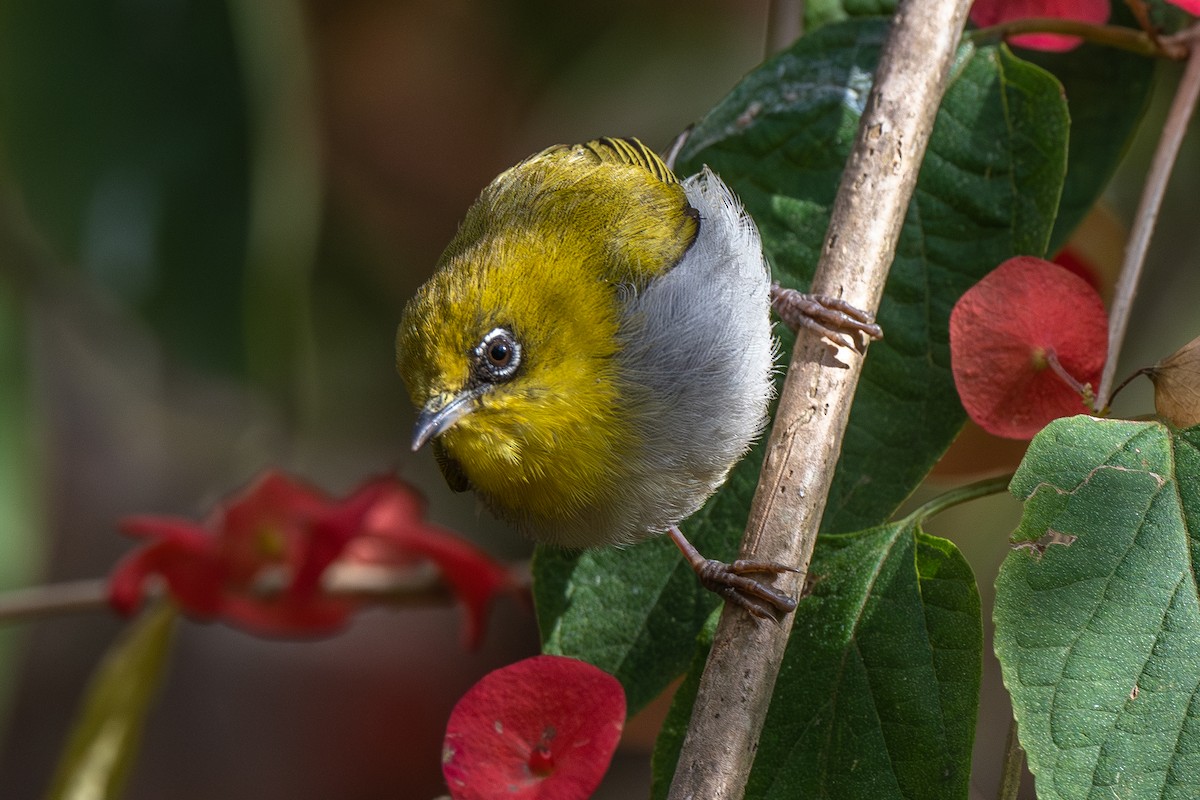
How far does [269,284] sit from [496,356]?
39.7 inches

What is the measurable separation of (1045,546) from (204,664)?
4.30m

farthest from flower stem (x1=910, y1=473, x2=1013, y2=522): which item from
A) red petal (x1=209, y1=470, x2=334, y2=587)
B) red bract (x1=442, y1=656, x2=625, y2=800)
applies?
red petal (x1=209, y1=470, x2=334, y2=587)

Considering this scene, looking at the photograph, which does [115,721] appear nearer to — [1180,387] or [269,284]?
[269,284]

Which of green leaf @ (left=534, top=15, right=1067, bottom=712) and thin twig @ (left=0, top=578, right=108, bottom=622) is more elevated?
green leaf @ (left=534, top=15, right=1067, bottom=712)

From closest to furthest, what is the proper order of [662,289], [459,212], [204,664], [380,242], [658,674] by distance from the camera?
[658,674] < [662,289] < [380,242] < [459,212] < [204,664]

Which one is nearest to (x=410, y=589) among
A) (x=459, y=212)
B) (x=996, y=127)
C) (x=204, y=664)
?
(x=996, y=127)

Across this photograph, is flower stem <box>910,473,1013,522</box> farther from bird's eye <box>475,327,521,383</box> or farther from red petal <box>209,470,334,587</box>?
red petal <box>209,470,334,587</box>

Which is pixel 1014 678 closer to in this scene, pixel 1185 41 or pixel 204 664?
pixel 1185 41

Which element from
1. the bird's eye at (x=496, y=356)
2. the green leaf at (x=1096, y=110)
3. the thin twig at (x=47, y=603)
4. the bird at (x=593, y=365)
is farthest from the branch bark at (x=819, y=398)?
the thin twig at (x=47, y=603)

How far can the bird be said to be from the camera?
77.0 inches

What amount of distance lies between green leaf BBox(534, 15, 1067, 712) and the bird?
65mm

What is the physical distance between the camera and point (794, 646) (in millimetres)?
1561

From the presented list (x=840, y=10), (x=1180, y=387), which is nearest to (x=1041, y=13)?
(x=840, y=10)

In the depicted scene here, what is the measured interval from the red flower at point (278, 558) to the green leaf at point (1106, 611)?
1.11 m
